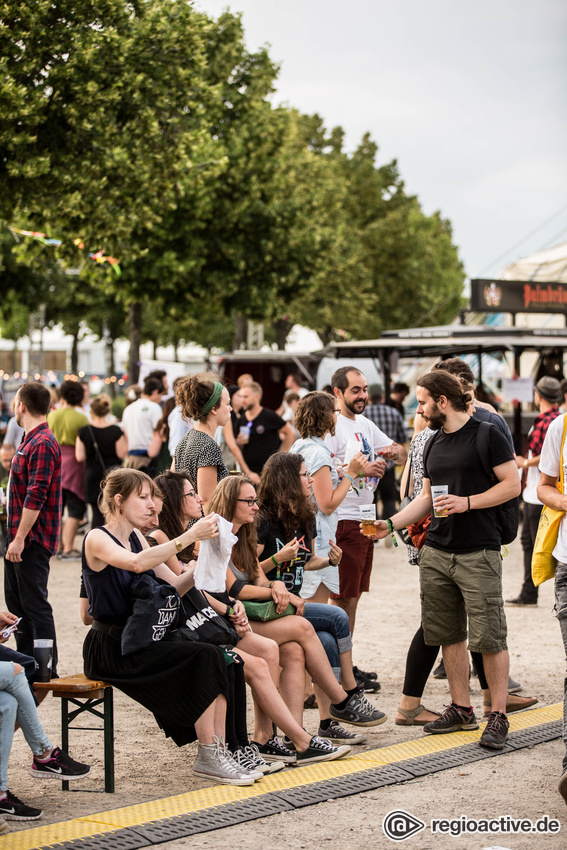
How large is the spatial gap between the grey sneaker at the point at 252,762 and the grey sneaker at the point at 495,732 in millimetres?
1075

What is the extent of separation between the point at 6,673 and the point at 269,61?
2330 centimetres

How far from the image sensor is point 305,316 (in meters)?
38.0

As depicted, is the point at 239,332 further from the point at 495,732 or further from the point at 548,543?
the point at 548,543

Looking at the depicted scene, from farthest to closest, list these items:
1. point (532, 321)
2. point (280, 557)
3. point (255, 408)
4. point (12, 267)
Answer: point (12, 267) → point (532, 321) → point (255, 408) → point (280, 557)

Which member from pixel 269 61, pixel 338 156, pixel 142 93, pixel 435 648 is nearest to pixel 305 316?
pixel 338 156

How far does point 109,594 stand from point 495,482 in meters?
2.05

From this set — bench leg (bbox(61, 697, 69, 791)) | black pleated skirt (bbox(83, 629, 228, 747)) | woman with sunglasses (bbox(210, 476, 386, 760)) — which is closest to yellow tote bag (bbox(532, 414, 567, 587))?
woman with sunglasses (bbox(210, 476, 386, 760))

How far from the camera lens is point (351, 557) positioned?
6297 mm

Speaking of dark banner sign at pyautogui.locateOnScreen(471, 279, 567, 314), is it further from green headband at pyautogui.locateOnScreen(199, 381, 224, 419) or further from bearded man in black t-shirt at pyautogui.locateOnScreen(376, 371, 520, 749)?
bearded man in black t-shirt at pyautogui.locateOnScreen(376, 371, 520, 749)

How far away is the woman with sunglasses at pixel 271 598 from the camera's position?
5062 mm

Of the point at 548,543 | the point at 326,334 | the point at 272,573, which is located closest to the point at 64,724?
the point at 272,573

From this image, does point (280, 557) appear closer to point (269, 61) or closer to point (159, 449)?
point (159, 449)

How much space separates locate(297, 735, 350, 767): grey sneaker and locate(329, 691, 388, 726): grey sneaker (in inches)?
18.1

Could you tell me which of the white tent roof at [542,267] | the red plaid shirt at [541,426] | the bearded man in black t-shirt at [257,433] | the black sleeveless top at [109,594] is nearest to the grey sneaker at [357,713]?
the black sleeveless top at [109,594]
